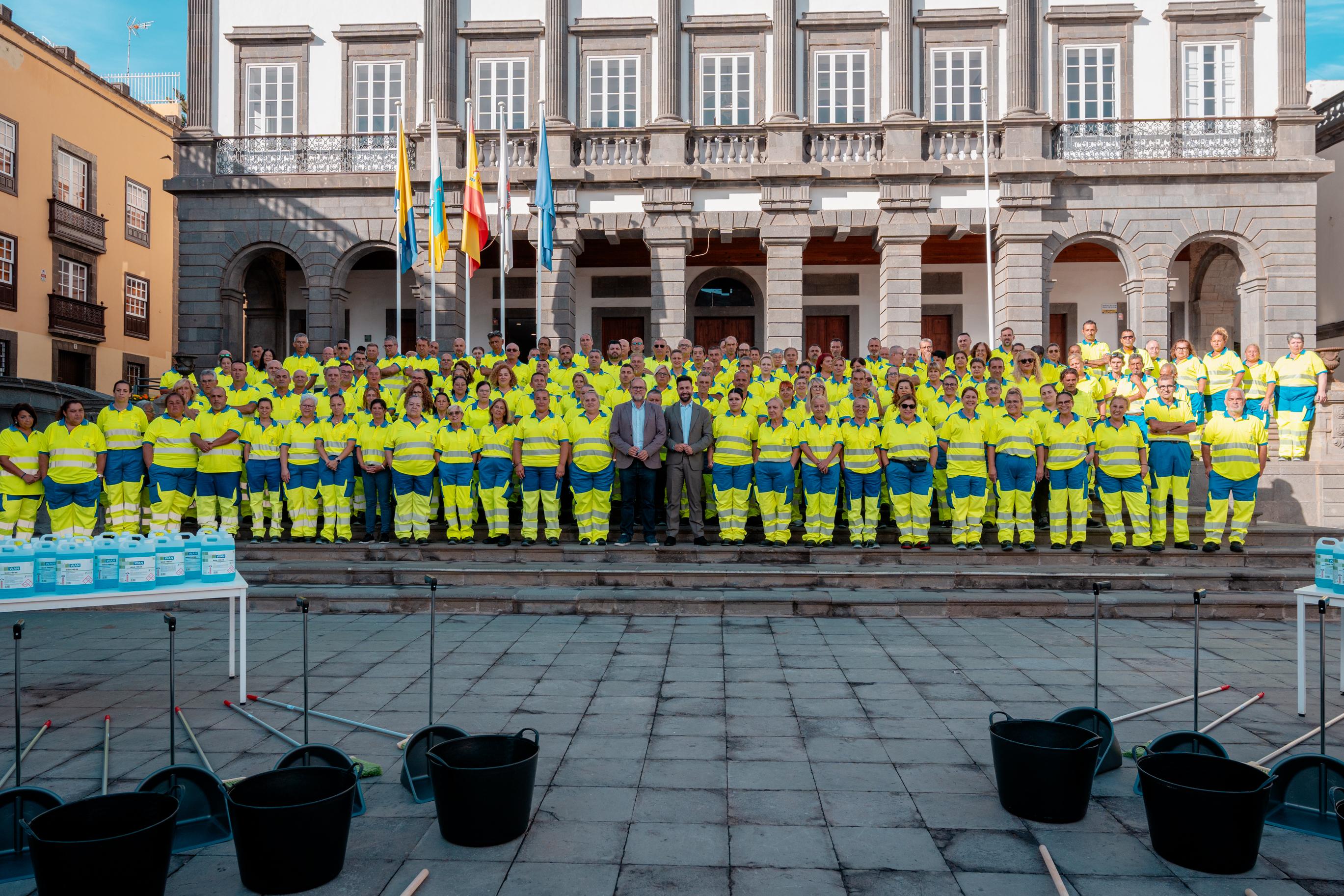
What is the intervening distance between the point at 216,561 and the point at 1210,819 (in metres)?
5.98

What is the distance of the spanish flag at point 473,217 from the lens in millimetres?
16219

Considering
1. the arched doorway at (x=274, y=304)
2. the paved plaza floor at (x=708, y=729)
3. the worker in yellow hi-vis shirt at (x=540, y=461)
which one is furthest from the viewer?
the arched doorway at (x=274, y=304)

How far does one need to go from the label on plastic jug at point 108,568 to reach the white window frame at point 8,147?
28.2 metres

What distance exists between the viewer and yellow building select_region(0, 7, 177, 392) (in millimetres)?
26781

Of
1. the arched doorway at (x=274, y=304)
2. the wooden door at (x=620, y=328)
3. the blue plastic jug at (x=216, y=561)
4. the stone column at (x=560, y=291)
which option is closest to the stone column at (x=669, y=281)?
the stone column at (x=560, y=291)

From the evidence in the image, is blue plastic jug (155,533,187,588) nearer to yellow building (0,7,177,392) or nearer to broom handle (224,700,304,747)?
broom handle (224,700,304,747)

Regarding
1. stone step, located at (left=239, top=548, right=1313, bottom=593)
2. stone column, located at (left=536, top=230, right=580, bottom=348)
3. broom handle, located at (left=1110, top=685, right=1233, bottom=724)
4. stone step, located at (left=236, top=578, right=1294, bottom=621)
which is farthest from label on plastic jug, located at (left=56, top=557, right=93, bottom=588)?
stone column, located at (left=536, top=230, right=580, bottom=348)

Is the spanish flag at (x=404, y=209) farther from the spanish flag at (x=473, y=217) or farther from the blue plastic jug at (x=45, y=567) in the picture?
the blue plastic jug at (x=45, y=567)

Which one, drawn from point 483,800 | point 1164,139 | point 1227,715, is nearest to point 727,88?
point 1164,139

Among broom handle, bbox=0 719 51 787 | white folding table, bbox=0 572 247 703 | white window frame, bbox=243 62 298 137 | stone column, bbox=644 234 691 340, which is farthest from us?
white window frame, bbox=243 62 298 137

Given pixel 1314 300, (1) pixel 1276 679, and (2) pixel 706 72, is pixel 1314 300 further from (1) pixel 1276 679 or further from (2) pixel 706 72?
(1) pixel 1276 679

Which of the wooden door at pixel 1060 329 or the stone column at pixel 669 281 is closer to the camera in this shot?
A: the stone column at pixel 669 281

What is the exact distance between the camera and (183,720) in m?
5.34

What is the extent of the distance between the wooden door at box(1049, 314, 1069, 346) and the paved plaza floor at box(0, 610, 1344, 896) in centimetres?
1466
